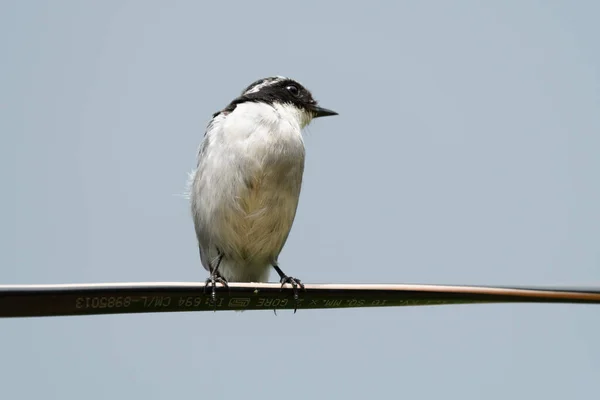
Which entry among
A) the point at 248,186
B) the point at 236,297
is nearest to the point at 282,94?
the point at 248,186

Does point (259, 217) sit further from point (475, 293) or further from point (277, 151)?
point (475, 293)

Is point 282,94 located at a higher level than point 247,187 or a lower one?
higher

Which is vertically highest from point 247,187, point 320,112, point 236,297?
point 320,112

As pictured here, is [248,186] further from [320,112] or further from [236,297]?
[236,297]

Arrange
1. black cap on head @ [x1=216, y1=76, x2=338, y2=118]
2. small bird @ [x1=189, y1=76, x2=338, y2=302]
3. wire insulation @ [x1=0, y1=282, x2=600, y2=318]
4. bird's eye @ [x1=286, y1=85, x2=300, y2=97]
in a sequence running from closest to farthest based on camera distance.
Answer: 1. wire insulation @ [x1=0, y1=282, x2=600, y2=318]
2. small bird @ [x1=189, y1=76, x2=338, y2=302]
3. black cap on head @ [x1=216, y1=76, x2=338, y2=118]
4. bird's eye @ [x1=286, y1=85, x2=300, y2=97]

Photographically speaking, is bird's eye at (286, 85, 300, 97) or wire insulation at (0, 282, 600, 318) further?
bird's eye at (286, 85, 300, 97)

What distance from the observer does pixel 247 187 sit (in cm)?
804

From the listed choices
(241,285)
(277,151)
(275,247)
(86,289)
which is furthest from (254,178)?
(86,289)

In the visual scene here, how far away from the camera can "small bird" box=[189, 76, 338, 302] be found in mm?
8086

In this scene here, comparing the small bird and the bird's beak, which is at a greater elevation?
the bird's beak

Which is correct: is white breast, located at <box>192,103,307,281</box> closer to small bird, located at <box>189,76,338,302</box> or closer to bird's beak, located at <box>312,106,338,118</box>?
small bird, located at <box>189,76,338,302</box>

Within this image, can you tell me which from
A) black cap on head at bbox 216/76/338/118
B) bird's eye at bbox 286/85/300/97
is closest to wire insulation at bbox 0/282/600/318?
black cap on head at bbox 216/76/338/118

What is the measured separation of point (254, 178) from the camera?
8023 mm

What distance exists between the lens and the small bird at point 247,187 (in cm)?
809
